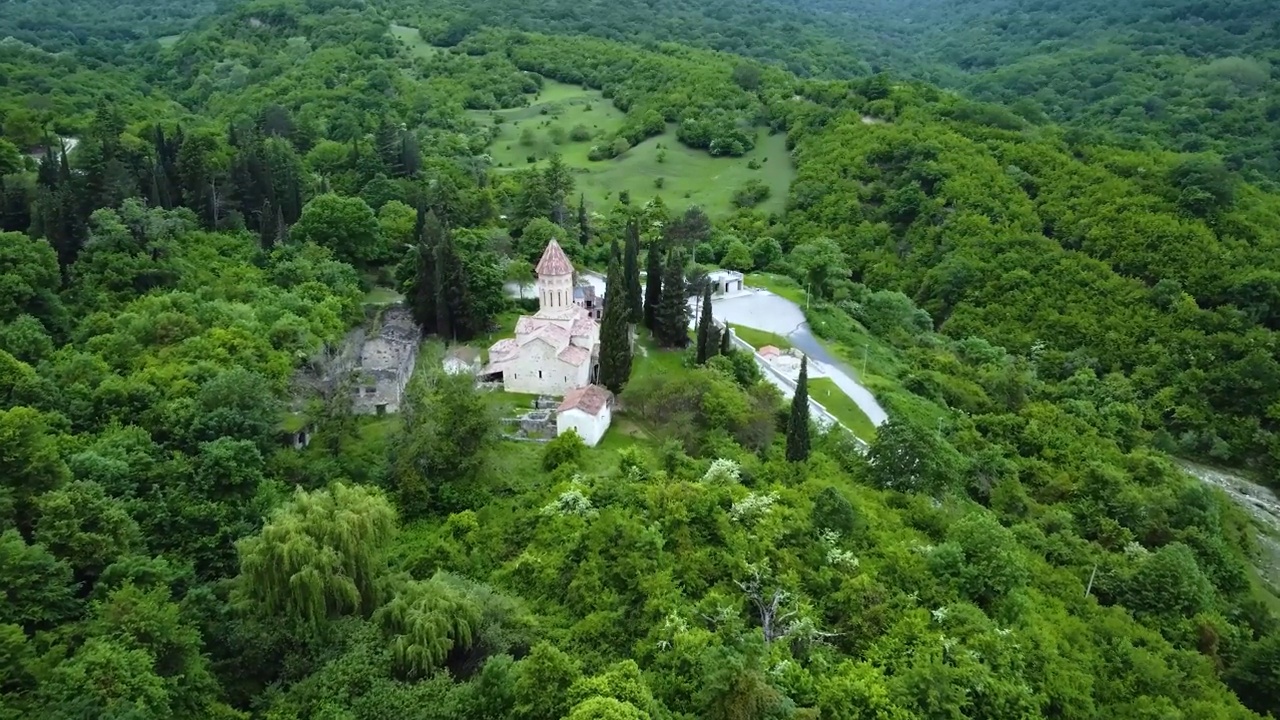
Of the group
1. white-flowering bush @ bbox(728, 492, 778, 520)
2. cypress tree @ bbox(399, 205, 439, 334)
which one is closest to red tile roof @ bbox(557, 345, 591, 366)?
cypress tree @ bbox(399, 205, 439, 334)

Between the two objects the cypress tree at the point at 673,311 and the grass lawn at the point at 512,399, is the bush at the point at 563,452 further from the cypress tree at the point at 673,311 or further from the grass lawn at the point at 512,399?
the cypress tree at the point at 673,311

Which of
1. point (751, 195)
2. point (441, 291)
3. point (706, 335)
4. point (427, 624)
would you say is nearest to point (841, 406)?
point (706, 335)

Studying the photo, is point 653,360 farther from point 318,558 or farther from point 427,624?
point 427,624

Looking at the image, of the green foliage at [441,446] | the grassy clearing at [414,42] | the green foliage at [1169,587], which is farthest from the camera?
the grassy clearing at [414,42]

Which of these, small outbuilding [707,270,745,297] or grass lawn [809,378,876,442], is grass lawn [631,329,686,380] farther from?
small outbuilding [707,270,745,297]

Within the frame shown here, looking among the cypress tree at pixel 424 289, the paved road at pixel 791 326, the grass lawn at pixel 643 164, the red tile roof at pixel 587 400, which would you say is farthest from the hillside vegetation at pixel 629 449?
the grass lawn at pixel 643 164

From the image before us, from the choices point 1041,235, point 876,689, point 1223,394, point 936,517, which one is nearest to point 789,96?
point 1041,235
